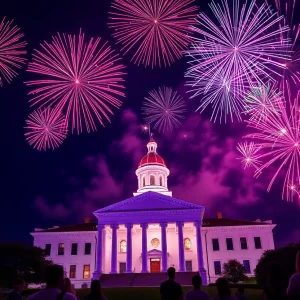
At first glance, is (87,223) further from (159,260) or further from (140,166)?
(159,260)

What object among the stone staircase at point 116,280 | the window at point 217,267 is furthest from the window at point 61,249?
the window at point 217,267

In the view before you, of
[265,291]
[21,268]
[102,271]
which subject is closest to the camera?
[265,291]

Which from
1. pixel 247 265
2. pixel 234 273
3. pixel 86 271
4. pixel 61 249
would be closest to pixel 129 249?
pixel 86 271

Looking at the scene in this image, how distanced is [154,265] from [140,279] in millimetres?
8221

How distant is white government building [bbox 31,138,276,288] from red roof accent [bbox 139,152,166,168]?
0.18 metres

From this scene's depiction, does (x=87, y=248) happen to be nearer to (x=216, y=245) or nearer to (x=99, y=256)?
(x=99, y=256)

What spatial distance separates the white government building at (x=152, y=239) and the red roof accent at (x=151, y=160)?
18 centimetres

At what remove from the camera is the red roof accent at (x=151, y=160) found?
61125mm

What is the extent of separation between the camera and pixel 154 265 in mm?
49438

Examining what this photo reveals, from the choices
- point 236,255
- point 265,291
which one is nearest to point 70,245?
point 236,255

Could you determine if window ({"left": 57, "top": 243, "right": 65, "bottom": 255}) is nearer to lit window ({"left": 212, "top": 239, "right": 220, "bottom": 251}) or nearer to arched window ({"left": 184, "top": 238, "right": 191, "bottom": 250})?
arched window ({"left": 184, "top": 238, "right": 191, "bottom": 250})

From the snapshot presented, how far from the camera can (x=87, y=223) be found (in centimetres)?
6316

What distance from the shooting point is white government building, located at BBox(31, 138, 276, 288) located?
47.0 meters

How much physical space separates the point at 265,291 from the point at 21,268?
32466 millimetres
